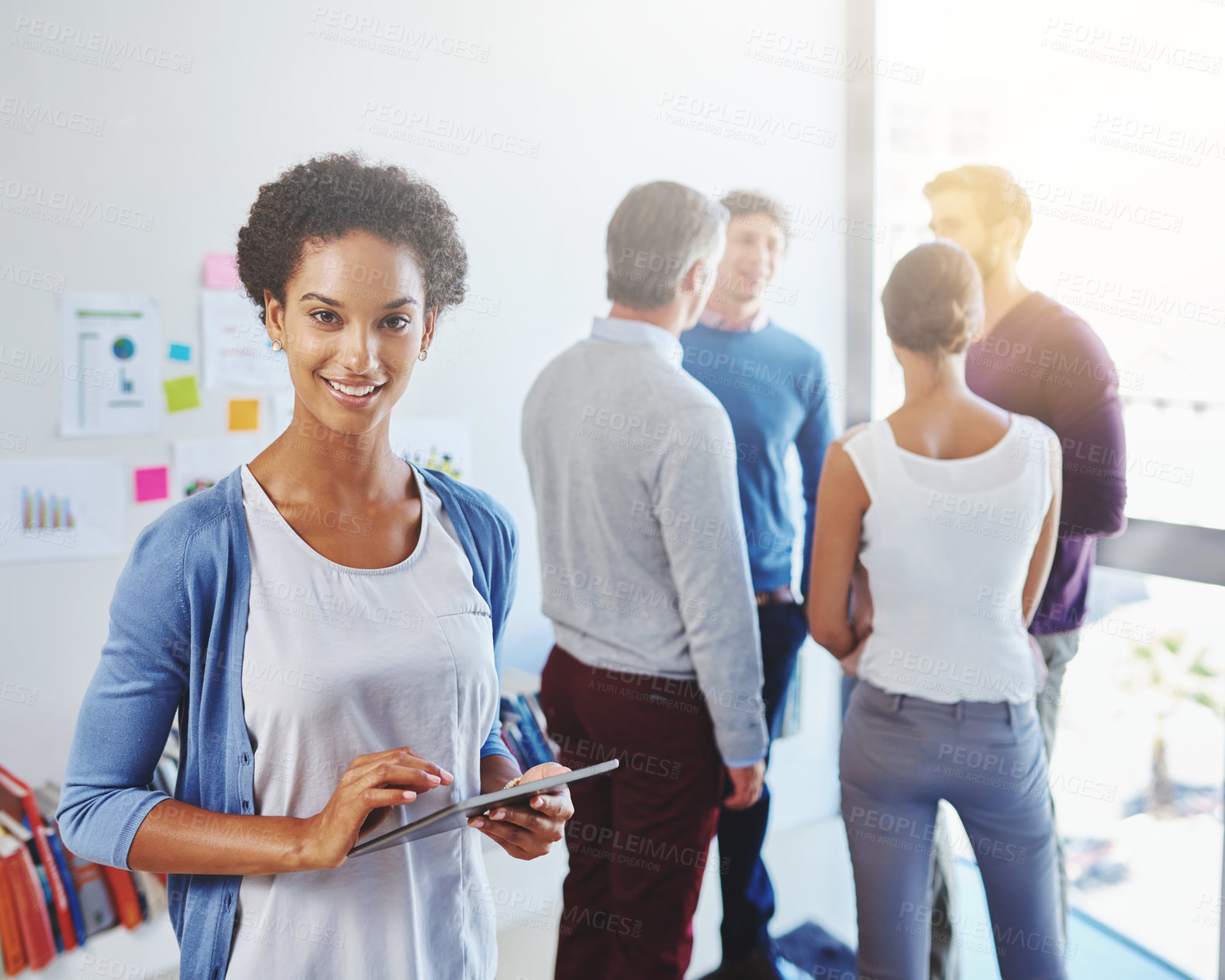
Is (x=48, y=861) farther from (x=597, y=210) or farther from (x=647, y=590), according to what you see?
(x=597, y=210)

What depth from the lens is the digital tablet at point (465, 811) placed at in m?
1.00

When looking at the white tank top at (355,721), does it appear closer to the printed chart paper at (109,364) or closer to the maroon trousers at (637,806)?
the maroon trousers at (637,806)

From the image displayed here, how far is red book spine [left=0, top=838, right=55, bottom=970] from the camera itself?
1.71 m

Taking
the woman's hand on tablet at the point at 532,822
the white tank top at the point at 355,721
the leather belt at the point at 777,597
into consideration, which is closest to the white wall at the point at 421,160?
the leather belt at the point at 777,597

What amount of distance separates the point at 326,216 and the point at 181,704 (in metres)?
0.62

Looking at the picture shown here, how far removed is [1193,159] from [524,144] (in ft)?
4.39

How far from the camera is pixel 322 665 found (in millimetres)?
1085

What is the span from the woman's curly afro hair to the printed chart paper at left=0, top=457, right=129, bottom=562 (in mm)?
847

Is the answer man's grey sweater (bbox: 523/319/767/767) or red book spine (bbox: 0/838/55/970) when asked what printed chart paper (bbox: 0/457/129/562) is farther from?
man's grey sweater (bbox: 523/319/767/767)

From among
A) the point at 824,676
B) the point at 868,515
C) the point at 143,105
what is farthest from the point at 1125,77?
the point at 143,105

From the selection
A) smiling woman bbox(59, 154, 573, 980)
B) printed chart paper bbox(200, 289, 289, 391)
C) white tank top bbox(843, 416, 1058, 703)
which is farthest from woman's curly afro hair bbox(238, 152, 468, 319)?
white tank top bbox(843, 416, 1058, 703)

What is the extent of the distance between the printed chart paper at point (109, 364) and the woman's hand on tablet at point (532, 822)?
47.0 inches

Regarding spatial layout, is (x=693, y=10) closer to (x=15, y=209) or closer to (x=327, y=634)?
(x=15, y=209)

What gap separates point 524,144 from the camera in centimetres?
210
